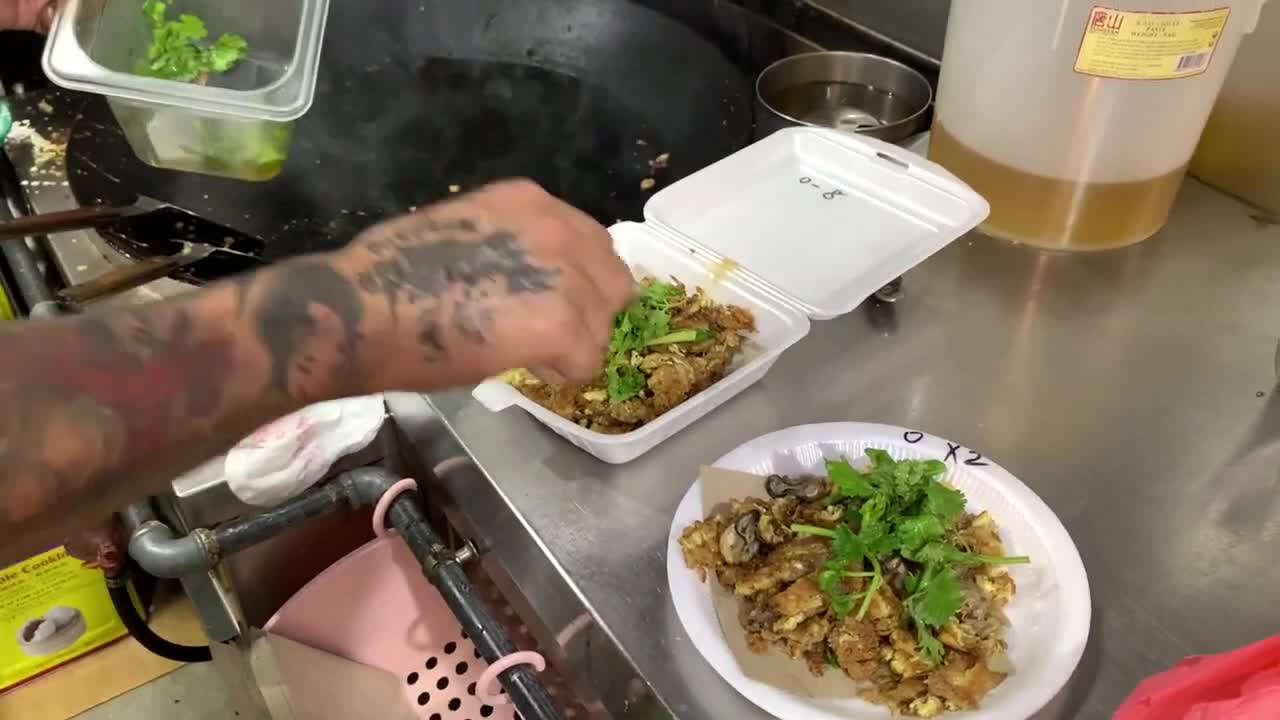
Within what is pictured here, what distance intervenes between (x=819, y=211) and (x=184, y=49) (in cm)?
62

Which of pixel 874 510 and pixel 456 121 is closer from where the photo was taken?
pixel 874 510

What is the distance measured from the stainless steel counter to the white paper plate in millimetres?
28

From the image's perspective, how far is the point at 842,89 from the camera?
3.61 feet

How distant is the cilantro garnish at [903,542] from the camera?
0.54 metres

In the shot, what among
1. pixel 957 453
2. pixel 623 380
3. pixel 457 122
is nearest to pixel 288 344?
pixel 623 380

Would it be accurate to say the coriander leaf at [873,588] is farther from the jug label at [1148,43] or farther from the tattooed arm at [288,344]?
the jug label at [1148,43]

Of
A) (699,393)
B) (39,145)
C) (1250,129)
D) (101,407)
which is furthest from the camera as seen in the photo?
(39,145)

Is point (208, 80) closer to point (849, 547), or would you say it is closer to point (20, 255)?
point (20, 255)

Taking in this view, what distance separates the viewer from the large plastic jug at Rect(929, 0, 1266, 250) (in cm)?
72

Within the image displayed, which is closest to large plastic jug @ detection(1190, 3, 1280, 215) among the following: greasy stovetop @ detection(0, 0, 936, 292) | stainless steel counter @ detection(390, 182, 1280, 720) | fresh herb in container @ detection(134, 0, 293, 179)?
stainless steel counter @ detection(390, 182, 1280, 720)

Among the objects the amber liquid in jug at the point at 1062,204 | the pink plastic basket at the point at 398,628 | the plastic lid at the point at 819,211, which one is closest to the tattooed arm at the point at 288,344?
the plastic lid at the point at 819,211

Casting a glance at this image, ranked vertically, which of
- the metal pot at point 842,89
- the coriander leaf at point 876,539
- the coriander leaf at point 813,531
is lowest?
the metal pot at point 842,89

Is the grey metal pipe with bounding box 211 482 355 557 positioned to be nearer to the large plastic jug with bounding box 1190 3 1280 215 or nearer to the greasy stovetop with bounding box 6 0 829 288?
the greasy stovetop with bounding box 6 0 829 288

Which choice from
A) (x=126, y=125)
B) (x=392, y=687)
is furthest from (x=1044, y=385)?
(x=126, y=125)
